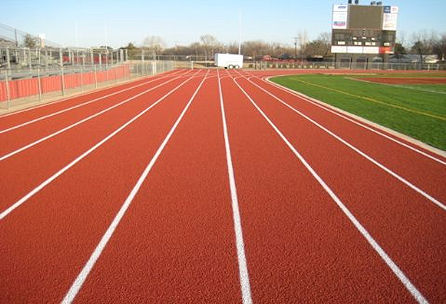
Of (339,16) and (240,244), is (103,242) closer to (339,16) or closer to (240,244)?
(240,244)

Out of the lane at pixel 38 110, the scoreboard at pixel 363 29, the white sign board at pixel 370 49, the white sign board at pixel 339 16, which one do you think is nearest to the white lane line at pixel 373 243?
the lane at pixel 38 110

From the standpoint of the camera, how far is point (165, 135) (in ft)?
35.3

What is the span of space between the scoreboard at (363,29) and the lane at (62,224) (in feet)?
223

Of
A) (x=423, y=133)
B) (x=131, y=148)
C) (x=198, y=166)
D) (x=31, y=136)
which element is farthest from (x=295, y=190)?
(x=31, y=136)

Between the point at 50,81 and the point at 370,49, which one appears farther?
the point at 370,49

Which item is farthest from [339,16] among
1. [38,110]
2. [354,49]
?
[38,110]

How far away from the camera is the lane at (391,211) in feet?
13.4

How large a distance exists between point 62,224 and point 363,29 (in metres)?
A: 73.9

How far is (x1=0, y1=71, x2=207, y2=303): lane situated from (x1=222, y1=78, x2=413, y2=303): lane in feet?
6.05

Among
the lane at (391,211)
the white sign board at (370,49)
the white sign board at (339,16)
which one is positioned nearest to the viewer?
the lane at (391,211)

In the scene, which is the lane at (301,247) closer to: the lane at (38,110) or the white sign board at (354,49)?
the lane at (38,110)

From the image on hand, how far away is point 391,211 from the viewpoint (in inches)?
221

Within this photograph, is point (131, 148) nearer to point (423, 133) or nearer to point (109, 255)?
point (109, 255)

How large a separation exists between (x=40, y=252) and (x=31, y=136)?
703cm
